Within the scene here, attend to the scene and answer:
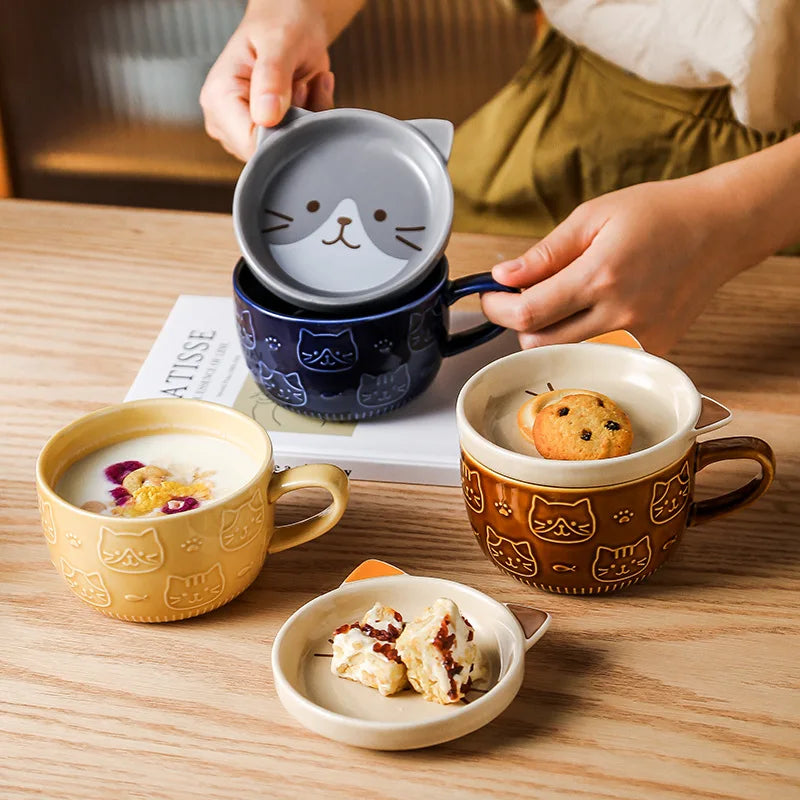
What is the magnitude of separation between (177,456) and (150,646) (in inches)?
4.7

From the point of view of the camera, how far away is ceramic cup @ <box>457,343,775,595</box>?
597 millimetres

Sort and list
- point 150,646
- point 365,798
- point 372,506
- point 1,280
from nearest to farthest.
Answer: point 365,798 < point 150,646 < point 372,506 < point 1,280

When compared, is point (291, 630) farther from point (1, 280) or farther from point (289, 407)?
point (1, 280)

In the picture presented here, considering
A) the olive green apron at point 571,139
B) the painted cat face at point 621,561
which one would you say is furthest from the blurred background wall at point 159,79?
the painted cat face at point 621,561

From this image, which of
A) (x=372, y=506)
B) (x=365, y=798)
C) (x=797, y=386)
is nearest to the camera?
(x=365, y=798)

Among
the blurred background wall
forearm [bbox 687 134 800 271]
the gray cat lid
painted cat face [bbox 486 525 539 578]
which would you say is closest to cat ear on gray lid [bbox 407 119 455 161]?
the gray cat lid

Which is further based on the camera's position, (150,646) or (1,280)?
(1,280)

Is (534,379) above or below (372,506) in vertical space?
above

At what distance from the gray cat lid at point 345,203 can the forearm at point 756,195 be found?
9.2 inches

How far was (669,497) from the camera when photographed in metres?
0.62

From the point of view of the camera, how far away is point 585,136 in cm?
121

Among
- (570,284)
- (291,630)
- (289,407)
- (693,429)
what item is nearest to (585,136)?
(570,284)

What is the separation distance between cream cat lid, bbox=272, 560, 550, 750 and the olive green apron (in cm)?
71

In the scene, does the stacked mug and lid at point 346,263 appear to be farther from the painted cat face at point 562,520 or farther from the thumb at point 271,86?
the painted cat face at point 562,520
